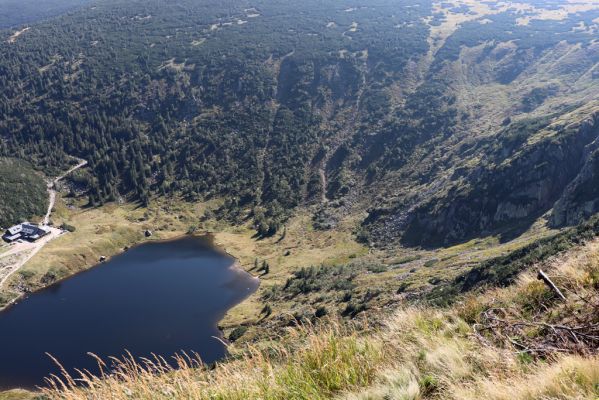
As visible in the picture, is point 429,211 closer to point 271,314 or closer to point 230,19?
point 271,314

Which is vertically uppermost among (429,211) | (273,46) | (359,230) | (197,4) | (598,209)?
(197,4)

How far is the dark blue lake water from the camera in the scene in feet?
167

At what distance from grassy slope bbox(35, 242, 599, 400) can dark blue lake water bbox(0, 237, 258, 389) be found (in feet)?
150

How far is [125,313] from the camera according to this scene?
195 feet

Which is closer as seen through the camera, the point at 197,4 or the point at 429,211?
the point at 429,211

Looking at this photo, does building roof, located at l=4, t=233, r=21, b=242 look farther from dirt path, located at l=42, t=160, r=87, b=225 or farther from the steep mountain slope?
the steep mountain slope

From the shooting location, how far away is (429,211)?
242ft

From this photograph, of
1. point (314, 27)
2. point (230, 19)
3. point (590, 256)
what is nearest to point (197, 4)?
point (230, 19)

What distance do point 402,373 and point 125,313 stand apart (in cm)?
5995

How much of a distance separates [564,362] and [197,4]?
670 ft

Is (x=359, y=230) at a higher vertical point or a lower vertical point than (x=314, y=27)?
lower

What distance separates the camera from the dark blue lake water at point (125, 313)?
50781 millimetres

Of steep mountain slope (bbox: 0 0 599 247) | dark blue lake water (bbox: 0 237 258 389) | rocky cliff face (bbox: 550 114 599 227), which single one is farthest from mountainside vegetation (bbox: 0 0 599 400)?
dark blue lake water (bbox: 0 237 258 389)

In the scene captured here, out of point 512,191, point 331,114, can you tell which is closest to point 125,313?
point 512,191
